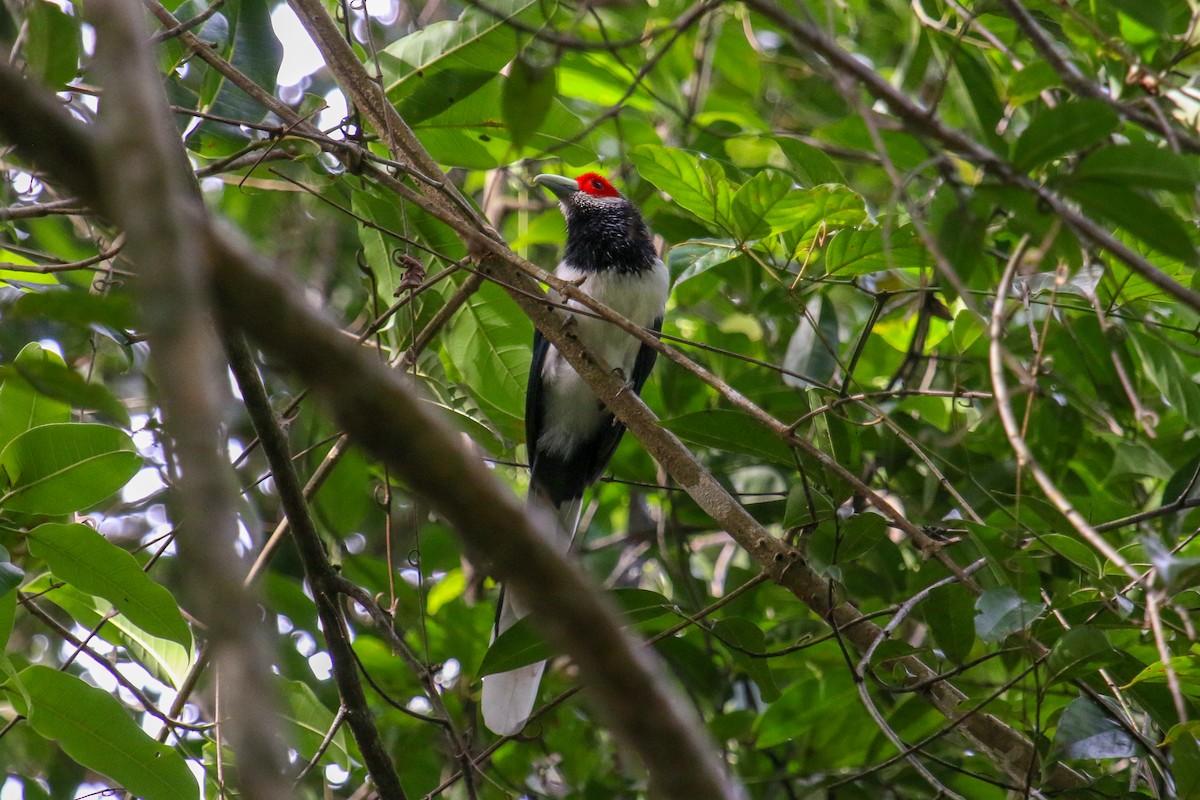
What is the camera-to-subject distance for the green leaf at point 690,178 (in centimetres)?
295

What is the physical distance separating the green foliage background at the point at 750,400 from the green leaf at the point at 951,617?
0.01 meters

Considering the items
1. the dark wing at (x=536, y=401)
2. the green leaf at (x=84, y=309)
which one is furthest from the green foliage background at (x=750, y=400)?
the dark wing at (x=536, y=401)

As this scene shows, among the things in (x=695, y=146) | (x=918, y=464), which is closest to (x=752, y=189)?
(x=695, y=146)

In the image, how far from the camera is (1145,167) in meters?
1.71

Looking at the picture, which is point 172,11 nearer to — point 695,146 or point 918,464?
point 695,146

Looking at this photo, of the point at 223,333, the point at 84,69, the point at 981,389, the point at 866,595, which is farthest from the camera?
the point at 981,389

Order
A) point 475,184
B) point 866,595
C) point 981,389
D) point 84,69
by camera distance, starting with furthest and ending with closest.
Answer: point 475,184 → point 981,389 → point 866,595 → point 84,69

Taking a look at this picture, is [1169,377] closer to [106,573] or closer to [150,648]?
[106,573]

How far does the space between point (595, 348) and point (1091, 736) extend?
2702mm

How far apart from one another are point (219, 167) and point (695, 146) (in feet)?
5.67

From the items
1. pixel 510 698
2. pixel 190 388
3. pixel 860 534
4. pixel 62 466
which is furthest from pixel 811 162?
pixel 190 388

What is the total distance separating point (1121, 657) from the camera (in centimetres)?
231

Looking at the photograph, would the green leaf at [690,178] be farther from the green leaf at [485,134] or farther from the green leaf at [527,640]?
the green leaf at [527,640]

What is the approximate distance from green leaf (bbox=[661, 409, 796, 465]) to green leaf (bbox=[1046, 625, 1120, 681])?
812 mm
